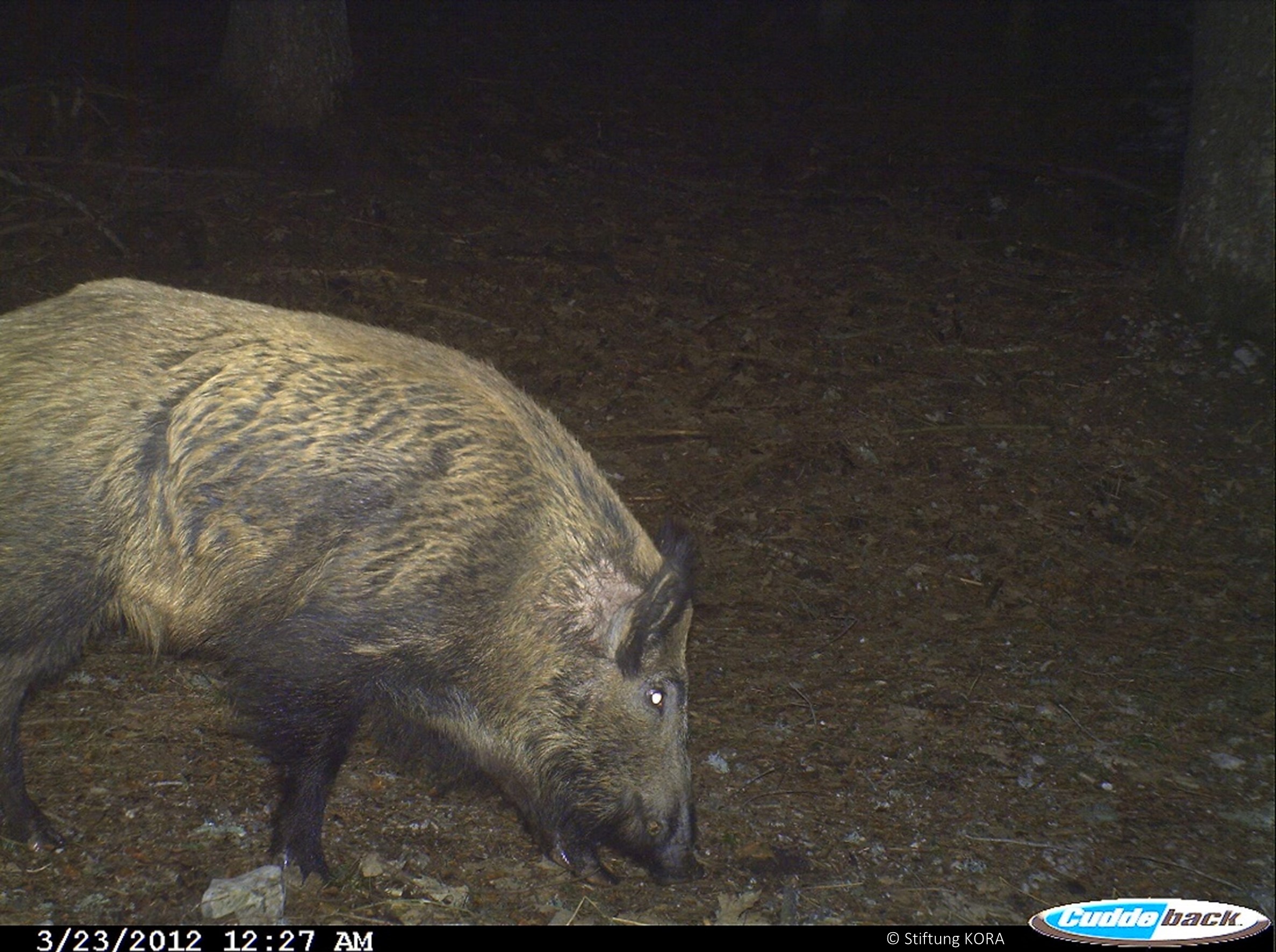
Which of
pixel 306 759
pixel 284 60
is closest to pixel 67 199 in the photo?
pixel 284 60

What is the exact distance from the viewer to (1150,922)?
2.86 meters

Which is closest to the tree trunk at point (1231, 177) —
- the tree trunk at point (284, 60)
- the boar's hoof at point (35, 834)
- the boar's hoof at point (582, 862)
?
the boar's hoof at point (582, 862)

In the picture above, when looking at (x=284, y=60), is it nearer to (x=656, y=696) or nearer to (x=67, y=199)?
(x=67, y=199)

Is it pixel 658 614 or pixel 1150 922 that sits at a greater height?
pixel 658 614

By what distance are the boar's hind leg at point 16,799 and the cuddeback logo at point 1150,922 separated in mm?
2590

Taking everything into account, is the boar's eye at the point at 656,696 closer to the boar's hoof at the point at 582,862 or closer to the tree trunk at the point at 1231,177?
the boar's hoof at the point at 582,862

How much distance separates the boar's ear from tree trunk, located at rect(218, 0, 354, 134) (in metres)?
4.78

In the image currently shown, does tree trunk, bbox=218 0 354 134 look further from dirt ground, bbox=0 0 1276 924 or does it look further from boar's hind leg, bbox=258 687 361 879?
boar's hind leg, bbox=258 687 361 879

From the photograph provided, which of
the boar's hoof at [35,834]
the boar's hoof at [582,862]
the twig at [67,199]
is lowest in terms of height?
the boar's hoof at [582,862]

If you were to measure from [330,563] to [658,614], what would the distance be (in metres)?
0.84

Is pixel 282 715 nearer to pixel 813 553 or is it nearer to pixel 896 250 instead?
pixel 813 553

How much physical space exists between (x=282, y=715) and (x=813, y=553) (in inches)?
93.6

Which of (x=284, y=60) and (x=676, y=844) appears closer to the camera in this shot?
(x=676, y=844)

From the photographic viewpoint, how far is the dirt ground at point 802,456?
9.99ft
